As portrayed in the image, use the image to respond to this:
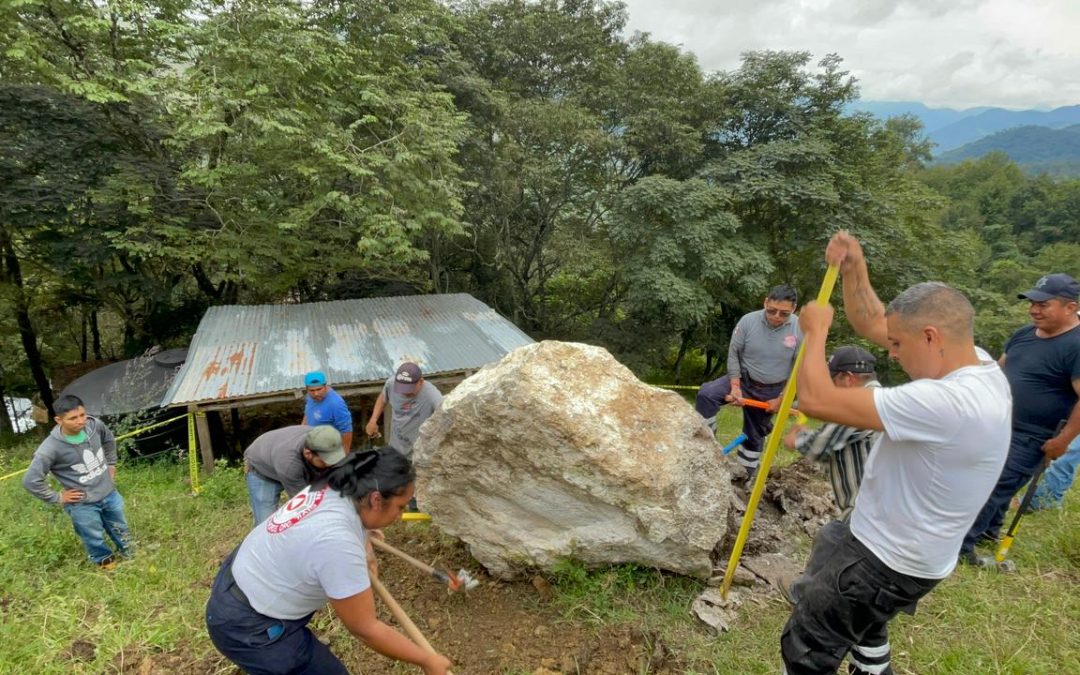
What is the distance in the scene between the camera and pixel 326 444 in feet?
10.7

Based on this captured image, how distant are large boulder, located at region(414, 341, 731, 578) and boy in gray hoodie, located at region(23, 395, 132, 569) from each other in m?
2.77

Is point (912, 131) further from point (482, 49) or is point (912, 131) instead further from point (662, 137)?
point (482, 49)

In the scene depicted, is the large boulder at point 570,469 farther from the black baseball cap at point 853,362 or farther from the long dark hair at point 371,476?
the long dark hair at point 371,476

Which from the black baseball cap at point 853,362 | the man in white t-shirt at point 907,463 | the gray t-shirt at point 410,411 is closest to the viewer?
the man in white t-shirt at point 907,463

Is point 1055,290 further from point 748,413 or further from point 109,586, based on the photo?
point 109,586

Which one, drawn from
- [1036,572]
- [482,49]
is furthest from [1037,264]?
[1036,572]

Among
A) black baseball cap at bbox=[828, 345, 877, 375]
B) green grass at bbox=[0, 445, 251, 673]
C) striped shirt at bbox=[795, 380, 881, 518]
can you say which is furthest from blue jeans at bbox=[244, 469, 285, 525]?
black baseball cap at bbox=[828, 345, 877, 375]

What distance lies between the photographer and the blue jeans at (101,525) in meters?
4.12

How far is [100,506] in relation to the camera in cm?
423

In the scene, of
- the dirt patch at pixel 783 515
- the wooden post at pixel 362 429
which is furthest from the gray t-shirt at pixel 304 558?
the wooden post at pixel 362 429

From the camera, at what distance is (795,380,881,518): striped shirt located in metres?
2.84

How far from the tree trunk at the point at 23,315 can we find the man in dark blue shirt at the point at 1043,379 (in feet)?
52.5

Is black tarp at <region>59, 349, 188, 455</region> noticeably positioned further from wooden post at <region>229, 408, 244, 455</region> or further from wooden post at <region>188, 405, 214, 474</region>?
wooden post at <region>188, 405, 214, 474</region>

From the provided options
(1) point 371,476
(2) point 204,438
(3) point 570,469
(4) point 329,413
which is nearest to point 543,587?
(3) point 570,469
